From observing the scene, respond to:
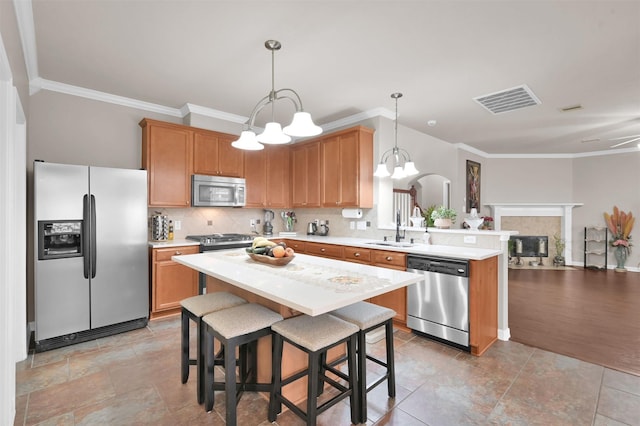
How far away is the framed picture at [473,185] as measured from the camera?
670 cm

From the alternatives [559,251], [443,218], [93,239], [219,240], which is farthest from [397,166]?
[559,251]

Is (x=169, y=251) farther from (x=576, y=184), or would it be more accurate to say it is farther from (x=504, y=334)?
(x=576, y=184)

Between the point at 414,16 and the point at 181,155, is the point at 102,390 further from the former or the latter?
the point at 414,16

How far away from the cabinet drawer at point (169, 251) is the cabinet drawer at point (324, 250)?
143cm

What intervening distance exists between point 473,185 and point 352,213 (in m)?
3.81

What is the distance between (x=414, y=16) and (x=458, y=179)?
460 centimetres

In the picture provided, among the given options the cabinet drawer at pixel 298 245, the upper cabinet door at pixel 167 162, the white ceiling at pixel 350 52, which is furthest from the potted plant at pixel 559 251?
the upper cabinet door at pixel 167 162

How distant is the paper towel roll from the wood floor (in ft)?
7.18

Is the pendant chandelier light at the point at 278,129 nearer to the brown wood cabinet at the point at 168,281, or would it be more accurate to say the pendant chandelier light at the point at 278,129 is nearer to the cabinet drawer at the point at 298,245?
the brown wood cabinet at the point at 168,281

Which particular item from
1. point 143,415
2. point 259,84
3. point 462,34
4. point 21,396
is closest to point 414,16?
point 462,34

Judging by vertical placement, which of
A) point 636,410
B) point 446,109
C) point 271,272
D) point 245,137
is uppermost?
point 446,109

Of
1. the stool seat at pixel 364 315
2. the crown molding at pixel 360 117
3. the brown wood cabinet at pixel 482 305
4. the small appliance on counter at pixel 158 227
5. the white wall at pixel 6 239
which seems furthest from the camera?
Answer: the crown molding at pixel 360 117

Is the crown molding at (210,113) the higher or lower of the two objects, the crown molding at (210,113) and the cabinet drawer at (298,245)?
the higher

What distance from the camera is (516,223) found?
775 cm
